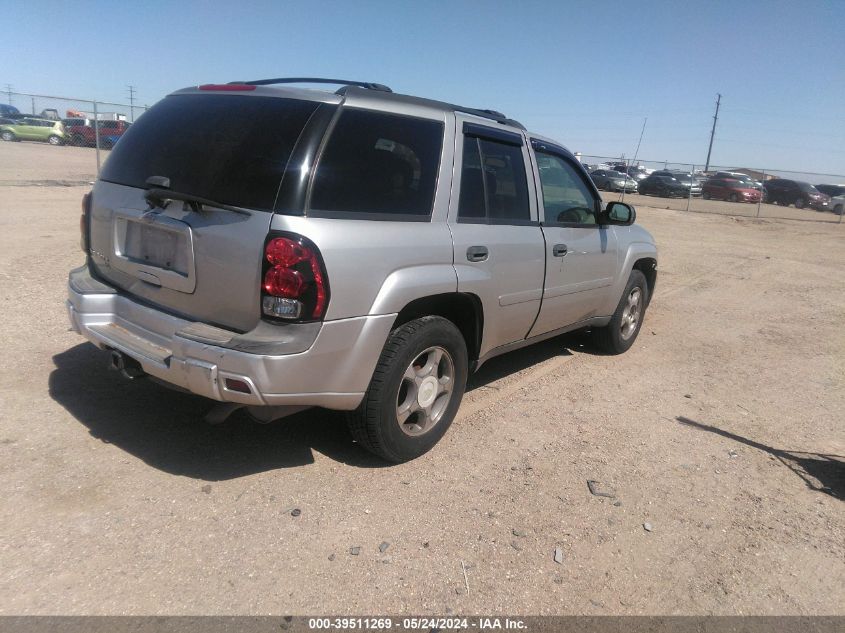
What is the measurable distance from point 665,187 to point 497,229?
32586mm

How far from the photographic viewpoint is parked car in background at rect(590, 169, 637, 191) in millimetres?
32875

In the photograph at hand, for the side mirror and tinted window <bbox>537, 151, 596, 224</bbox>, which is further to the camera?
the side mirror

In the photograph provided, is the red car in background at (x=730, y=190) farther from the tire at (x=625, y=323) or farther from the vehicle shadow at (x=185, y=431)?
the vehicle shadow at (x=185, y=431)

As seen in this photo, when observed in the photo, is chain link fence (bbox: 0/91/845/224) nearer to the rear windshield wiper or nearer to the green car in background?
the green car in background

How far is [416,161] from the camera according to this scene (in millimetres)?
3416

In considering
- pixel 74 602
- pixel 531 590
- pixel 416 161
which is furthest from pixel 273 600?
pixel 416 161

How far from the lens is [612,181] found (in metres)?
34.1

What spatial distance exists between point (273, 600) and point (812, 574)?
2.42 m

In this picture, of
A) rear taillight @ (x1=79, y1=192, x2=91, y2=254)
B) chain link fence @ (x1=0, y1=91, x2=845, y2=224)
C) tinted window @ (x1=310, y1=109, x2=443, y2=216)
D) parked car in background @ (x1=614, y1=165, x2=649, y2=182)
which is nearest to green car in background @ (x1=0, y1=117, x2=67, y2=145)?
chain link fence @ (x1=0, y1=91, x2=845, y2=224)

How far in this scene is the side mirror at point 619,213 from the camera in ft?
16.8

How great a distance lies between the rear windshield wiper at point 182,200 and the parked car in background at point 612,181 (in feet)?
102

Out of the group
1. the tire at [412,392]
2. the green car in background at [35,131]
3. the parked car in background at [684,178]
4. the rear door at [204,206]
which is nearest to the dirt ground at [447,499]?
the tire at [412,392]

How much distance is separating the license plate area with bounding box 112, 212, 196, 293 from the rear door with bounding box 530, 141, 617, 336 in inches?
93.7

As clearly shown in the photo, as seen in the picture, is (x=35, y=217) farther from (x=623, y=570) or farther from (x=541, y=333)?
(x=623, y=570)
